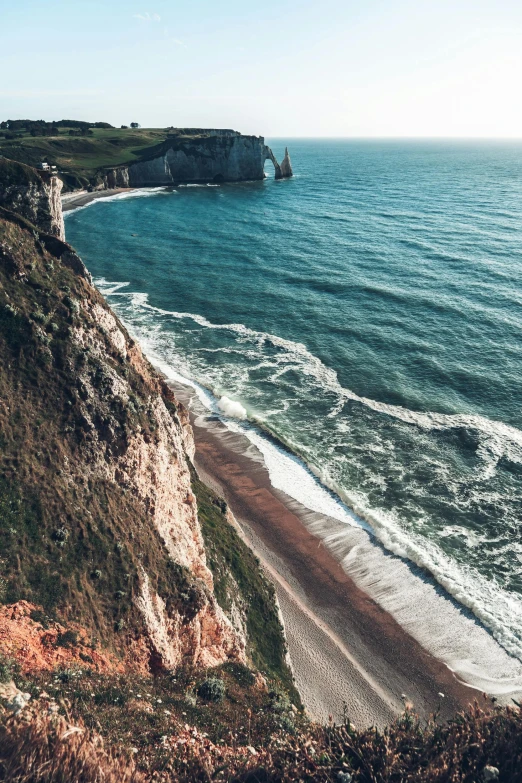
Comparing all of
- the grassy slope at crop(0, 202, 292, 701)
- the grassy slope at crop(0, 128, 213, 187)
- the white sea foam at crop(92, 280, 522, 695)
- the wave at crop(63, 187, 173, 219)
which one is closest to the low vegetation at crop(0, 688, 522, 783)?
the grassy slope at crop(0, 202, 292, 701)

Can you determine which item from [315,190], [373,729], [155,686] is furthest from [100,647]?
[315,190]

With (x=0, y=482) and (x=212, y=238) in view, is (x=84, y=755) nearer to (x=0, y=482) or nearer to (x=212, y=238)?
(x=0, y=482)

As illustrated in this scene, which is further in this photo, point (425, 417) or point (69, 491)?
point (425, 417)

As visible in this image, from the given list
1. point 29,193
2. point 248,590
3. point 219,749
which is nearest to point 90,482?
point 248,590

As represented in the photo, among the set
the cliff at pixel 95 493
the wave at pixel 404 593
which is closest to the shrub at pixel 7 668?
the cliff at pixel 95 493

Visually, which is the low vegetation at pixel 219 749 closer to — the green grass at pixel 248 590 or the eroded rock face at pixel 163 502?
the eroded rock face at pixel 163 502

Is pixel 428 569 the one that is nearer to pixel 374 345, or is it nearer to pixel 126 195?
pixel 374 345

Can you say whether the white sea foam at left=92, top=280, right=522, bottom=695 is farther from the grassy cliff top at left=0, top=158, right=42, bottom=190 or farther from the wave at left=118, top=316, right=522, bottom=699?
the grassy cliff top at left=0, top=158, right=42, bottom=190
